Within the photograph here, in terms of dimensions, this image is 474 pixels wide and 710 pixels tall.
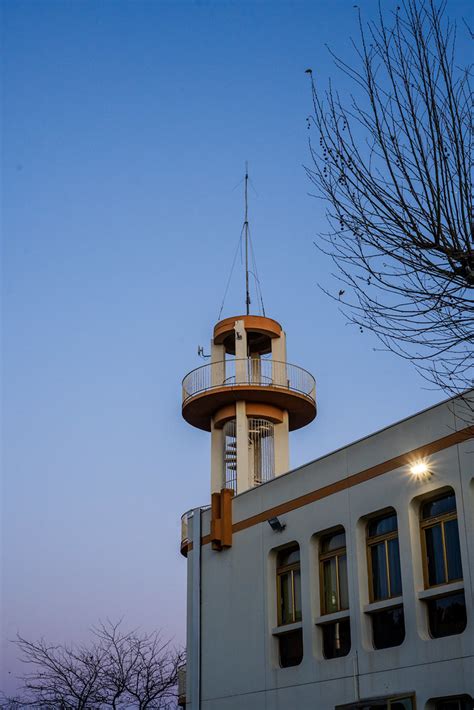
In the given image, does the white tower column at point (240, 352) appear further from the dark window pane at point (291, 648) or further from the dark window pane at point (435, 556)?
the dark window pane at point (435, 556)

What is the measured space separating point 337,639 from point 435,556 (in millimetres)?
3299

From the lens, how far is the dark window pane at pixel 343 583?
21094 mm

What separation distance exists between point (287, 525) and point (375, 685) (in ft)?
15.4

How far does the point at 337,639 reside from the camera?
21031mm

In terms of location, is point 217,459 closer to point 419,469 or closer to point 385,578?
point 385,578

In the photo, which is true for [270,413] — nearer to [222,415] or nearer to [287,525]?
[222,415]

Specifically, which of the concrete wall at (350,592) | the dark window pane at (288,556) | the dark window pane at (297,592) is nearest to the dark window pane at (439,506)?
the concrete wall at (350,592)

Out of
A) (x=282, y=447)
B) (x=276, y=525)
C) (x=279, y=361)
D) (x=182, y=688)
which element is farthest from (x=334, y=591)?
(x=279, y=361)

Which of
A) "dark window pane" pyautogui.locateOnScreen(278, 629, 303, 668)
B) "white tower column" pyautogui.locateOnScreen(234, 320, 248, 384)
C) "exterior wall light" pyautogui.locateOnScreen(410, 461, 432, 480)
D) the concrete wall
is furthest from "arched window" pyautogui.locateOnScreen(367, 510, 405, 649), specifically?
"white tower column" pyautogui.locateOnScreen(234, 320, 248, 384)

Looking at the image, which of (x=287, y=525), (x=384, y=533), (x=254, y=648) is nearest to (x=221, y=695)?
(x=254, y=648)

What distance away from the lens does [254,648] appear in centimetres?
2317

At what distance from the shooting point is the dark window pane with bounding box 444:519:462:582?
1859 centimetres

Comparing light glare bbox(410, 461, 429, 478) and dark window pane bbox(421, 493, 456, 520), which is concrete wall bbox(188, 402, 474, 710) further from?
dark window pane bbox(421, 493, 456, 520)

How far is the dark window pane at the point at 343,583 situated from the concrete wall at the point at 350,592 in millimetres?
492
